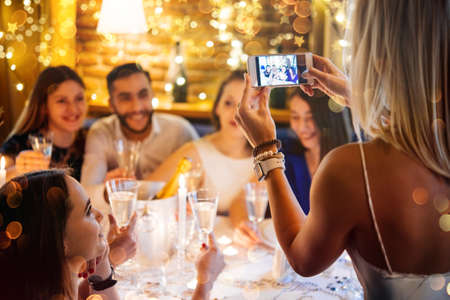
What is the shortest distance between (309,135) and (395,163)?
1.41 m

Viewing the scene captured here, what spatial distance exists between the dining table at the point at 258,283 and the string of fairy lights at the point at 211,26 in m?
2.14

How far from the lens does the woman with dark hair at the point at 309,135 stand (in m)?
2.21

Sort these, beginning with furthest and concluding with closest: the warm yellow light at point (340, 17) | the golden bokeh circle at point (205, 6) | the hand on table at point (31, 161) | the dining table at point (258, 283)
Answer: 1. the golden bokeh circle at point (205, 6)
2. the warm yellow light at point (340, 17)
3. the hand on table at point (31, 161)
4. the dining table at point (258, 283)

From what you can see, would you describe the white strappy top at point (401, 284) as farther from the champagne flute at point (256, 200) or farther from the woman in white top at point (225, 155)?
the woman in white top at point (225, 155)

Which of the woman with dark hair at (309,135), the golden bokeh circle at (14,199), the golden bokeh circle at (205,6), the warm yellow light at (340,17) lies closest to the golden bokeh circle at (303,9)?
the warm yellow light at (340,17)

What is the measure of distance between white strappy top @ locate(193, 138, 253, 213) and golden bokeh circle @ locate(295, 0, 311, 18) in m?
1.35

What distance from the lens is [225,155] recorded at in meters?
2.50

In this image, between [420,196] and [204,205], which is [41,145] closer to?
[204,205]

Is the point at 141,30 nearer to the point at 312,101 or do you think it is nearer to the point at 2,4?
the point at 312,101

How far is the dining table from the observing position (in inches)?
49.6

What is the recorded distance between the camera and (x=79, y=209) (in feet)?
3.14

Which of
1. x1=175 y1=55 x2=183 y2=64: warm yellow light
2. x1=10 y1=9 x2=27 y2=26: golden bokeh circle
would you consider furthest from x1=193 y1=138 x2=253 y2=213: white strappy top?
x1=10 y1=9 x2=27 y2=26: golden bokeh circle

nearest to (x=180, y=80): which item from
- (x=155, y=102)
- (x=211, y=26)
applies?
(x=155, y=102)

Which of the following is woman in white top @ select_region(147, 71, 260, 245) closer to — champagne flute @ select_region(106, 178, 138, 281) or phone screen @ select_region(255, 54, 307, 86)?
champagne flute @ select_region(106, 178, 138, 281)
